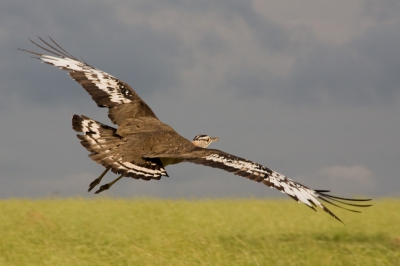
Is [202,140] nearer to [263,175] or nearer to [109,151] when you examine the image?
[109,151]

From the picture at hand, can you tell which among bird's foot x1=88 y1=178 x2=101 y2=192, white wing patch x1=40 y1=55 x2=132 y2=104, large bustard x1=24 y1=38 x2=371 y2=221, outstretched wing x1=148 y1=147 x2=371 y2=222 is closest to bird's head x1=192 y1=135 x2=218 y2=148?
large bustard x1=24 y1=38 x2=371 y2=221

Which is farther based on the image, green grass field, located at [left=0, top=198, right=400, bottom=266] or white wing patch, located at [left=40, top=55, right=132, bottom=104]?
white wing patch, located at [left=40, top=55, right=132, bottom=104]

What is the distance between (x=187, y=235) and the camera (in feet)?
39.4

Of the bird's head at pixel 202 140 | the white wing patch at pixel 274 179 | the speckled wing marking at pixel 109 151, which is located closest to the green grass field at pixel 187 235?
the speckled wing marking at pixel 109 151

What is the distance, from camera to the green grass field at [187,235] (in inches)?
406

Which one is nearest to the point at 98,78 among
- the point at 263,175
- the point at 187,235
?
the point at 187,235

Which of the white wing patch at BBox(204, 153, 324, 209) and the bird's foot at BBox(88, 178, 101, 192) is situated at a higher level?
the white wing patch at BBox(204, 153, 324, 209)

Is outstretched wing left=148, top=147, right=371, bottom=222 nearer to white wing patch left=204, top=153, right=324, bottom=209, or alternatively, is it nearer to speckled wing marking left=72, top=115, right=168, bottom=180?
white wing patch left=204, top=153, right=324, bottom=209

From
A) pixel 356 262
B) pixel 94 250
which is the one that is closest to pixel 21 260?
pixel 94 250

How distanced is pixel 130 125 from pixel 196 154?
2.22m

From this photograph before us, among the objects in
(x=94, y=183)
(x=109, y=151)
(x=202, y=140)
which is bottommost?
(x=94, y=183)

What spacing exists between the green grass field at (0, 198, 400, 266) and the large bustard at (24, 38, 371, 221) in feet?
4.60

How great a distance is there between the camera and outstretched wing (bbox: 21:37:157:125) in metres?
11.6

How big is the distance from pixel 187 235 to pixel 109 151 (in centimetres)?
308
